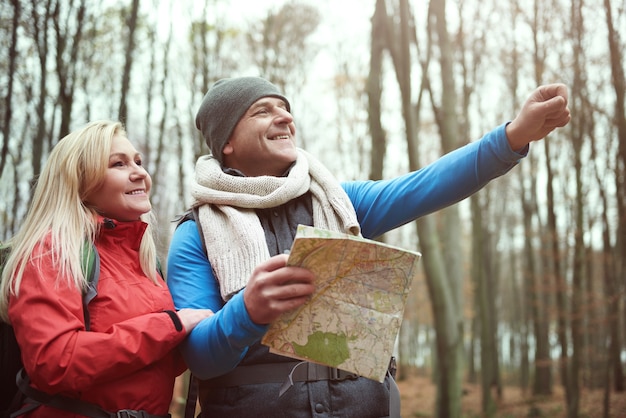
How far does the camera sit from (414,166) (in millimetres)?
7555


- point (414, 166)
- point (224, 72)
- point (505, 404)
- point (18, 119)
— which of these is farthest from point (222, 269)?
point (505, 404)

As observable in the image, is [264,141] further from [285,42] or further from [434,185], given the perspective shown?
[285,42]

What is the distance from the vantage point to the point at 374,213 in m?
2.42

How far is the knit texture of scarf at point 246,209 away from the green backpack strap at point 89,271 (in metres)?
0.40

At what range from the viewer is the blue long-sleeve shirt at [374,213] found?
1.91 metres

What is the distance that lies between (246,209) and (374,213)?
1.77 feet

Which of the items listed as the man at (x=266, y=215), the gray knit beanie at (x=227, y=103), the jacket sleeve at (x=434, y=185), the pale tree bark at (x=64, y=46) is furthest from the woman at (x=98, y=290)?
the pale tree bark at (x=64, y=46)

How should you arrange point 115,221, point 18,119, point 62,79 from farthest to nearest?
point 18,119 → point 62,79 → point 115,221

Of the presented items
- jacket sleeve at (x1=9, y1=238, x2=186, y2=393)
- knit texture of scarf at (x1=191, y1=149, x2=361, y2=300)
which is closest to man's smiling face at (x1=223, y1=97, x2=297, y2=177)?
knit texture of scarf at (x1=191, y1=149, x2=361, y2=300)

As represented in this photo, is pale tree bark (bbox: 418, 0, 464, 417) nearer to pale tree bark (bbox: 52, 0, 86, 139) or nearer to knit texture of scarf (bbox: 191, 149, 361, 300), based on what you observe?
pale tree bark (bbox: 52, 0, 86, 139)

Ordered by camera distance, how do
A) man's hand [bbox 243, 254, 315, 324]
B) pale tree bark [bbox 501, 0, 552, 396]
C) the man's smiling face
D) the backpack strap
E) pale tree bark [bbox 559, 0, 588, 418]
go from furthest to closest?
pale tree bark [bbox 501, 0, 552, 396] < pale tree bark [bbox 559, 0, 588, 418] < the man's smiling face < the backpack strap < man's hand [bbox 243, 254, 315, 324]

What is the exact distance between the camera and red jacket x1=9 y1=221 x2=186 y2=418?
1.75 metres

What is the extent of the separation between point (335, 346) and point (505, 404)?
1921 cm

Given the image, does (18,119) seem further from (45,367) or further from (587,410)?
(587,410)
